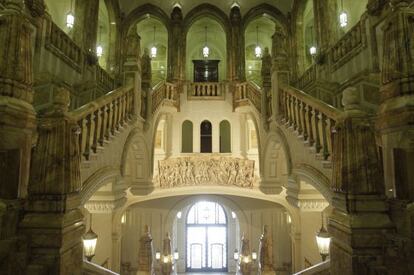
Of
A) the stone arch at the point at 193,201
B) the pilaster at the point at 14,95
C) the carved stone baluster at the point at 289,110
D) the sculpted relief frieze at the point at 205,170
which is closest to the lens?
the pilaster at the point at 14,95

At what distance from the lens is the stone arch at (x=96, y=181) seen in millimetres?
5537

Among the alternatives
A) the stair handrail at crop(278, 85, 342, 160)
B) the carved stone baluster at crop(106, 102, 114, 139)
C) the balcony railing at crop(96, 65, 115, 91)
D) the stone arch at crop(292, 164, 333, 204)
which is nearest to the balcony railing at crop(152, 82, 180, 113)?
the balcony railing at crop(96, 65, 115, 91)

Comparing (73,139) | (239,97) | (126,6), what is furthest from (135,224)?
(73,139)

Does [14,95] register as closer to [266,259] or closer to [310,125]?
[310,125]

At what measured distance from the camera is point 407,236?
9.51 feet

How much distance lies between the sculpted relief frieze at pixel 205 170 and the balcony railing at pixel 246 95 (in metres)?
2.49

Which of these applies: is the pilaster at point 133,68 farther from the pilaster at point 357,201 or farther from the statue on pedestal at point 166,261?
the statue on pedestal at point 166,261

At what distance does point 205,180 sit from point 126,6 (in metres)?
9.23

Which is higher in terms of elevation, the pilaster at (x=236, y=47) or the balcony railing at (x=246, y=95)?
the pilaster at (x=236, y=47)

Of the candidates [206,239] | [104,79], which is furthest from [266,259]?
[104,79]

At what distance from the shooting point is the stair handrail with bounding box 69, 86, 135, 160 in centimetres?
510

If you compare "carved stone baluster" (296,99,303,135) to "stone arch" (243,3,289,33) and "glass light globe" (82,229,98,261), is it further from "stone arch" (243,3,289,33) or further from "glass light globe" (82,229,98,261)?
"stone arch" (243,3,289,33)

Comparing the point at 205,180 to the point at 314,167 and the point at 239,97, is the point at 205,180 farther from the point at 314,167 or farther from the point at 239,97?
the point at 314,167

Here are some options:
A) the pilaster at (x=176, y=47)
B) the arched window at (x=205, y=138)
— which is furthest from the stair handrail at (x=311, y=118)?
the arched window at (x=205, y=138)
